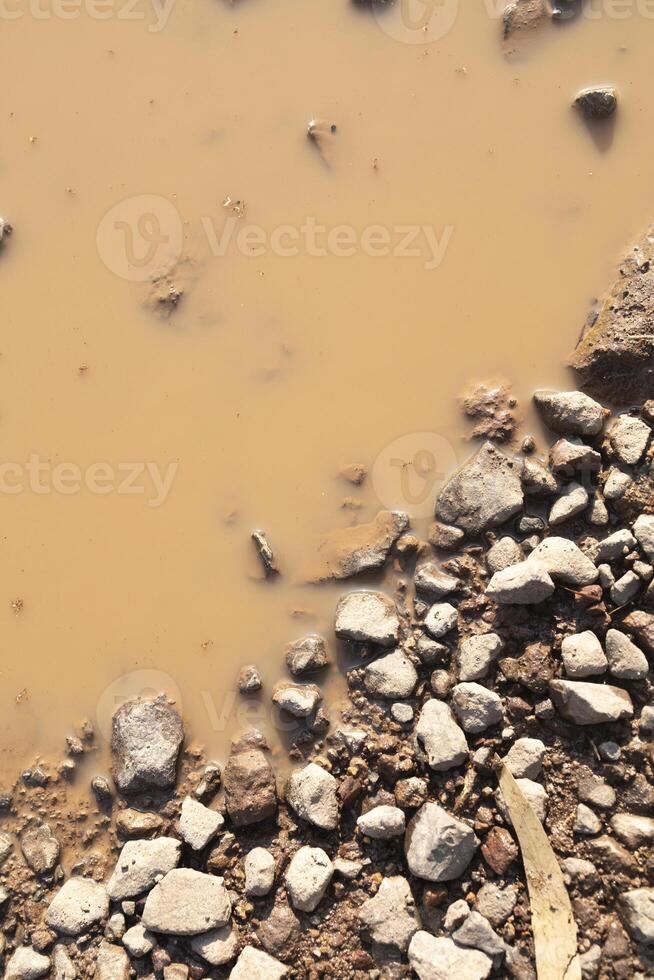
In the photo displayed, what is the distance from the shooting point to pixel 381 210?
4.98 metres

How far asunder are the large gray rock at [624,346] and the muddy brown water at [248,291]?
0.18 m

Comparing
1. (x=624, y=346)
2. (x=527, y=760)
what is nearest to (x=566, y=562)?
(x=527, y=760)

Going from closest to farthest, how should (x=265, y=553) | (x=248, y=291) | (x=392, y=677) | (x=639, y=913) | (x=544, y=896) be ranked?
(x=639, y=913) < (x=544, y=896) < (x=392, y=677) < (x=265, y=553) < (x=248, y=291)

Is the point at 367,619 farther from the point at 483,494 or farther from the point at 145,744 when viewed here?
the point at 145,744

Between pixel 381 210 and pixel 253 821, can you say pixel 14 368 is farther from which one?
pixel 253 821

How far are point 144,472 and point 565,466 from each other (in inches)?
96.7

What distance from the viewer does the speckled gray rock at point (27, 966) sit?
4.02m

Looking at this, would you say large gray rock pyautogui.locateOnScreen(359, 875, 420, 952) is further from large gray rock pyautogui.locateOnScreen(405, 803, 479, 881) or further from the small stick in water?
the small stick in water

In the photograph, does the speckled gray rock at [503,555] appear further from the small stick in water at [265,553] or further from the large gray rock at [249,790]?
the large gray rock at [249,790]

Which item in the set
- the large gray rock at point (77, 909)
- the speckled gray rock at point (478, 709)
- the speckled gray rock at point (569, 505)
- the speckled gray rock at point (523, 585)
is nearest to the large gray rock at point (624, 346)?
the speckled gray rock at point (569, 505)

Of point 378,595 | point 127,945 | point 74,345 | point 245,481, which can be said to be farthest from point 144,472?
point 127,945

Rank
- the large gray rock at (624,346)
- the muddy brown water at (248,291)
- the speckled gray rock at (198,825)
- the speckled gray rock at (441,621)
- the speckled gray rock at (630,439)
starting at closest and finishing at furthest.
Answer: the speckled gray rock at (198,825) < the speckled gray rock at (441,621) < the speckled gray rock at (630,439) < the large gray rock at (624,346) < the muddy brown water at (248,291)

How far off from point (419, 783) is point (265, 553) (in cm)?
149

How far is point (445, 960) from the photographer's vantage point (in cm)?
362
